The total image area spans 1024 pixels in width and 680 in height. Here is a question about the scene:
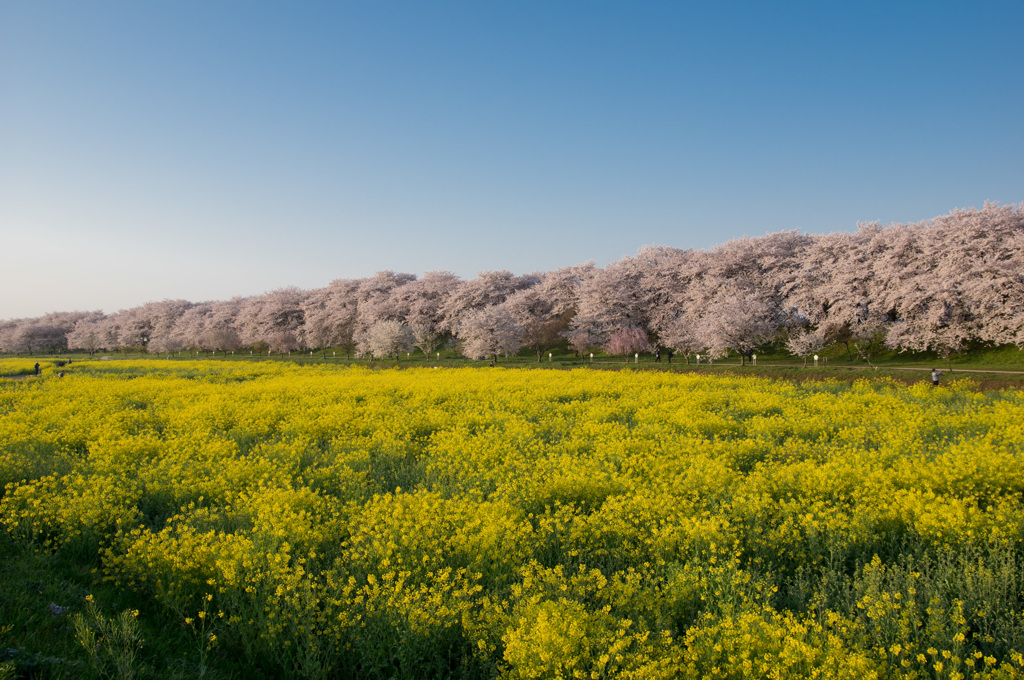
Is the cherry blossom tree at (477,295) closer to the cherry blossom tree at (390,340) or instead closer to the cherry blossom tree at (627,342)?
the cherry blossom tree at (390,340)

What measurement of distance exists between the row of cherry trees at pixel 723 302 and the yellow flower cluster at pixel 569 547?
33.8m

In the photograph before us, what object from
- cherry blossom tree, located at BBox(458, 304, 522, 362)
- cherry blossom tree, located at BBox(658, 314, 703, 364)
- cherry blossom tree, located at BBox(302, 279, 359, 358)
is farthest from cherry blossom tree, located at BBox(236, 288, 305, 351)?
cherry blossom tree, located at BBox(658, 314, 703, 364)

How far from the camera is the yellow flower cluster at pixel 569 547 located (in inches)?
155

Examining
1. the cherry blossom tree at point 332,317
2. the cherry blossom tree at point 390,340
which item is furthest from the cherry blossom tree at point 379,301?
the cherry blossom tree at point 390,340

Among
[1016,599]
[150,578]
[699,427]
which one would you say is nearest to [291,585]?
[150,578]

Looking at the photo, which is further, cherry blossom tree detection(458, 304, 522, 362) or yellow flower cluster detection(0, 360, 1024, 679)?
cherry blossom tree detection(458, 304, 522, 362)

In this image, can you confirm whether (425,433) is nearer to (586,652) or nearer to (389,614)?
(389,614)

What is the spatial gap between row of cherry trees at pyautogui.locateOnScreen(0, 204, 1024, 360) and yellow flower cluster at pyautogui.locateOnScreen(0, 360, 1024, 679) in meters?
33.8

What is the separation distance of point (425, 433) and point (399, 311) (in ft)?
203

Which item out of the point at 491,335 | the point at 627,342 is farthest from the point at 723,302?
the point at 491,335

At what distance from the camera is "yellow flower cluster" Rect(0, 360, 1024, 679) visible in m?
3.93

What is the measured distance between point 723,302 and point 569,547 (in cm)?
4899

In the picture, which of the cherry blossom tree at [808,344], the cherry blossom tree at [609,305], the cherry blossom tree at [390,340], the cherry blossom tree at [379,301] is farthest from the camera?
the cherry blossom tree at [379,301]

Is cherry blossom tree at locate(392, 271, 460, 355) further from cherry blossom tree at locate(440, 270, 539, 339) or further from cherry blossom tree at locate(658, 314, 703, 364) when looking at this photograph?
cherry blossom tree at locate(658, 314, 703, 364)
